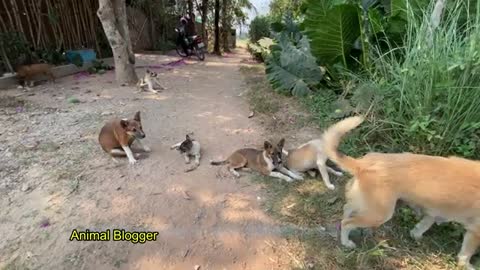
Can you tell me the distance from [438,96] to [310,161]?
4.17ft

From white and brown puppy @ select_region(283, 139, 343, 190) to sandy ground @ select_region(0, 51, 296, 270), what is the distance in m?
0.45

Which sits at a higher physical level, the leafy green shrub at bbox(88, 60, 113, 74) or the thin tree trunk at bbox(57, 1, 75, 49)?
the thin tree trunk at bbox(57, 1, 75, 49)

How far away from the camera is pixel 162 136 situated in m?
4.33

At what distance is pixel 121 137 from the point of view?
366 centimetres

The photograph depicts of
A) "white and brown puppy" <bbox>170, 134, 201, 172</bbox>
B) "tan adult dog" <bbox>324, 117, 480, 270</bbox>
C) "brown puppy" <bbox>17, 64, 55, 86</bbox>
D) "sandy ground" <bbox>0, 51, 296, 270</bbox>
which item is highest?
"tan adult dog" <bbox>324, 117, 480, 270</bbox>

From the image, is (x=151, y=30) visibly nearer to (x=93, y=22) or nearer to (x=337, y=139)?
(x=93, y=22)

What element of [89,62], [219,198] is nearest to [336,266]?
[219,198]

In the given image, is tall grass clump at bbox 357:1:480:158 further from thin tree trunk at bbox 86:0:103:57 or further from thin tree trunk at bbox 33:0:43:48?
thin tree trunk at bbox 86:0:103:57

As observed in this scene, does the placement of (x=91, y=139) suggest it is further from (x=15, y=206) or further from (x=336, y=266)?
(x=336, y=266)

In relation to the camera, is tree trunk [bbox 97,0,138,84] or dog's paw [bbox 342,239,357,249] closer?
dog's paw [bbox 342,239,357,249]

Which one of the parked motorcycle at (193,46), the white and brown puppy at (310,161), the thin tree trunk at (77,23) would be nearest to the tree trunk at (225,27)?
the parked motorcycle at (193,46)

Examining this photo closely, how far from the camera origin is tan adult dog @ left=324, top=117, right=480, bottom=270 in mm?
2084

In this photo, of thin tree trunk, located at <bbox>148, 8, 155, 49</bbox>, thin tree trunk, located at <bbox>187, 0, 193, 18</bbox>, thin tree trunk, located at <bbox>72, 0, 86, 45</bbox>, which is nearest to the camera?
thin tree trunk, located at <bbox>72, 0, 86, 45</bbox>

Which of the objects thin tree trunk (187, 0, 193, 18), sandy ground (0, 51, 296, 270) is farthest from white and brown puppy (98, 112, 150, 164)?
thin tree trunk (187, 0, 193, 18)
